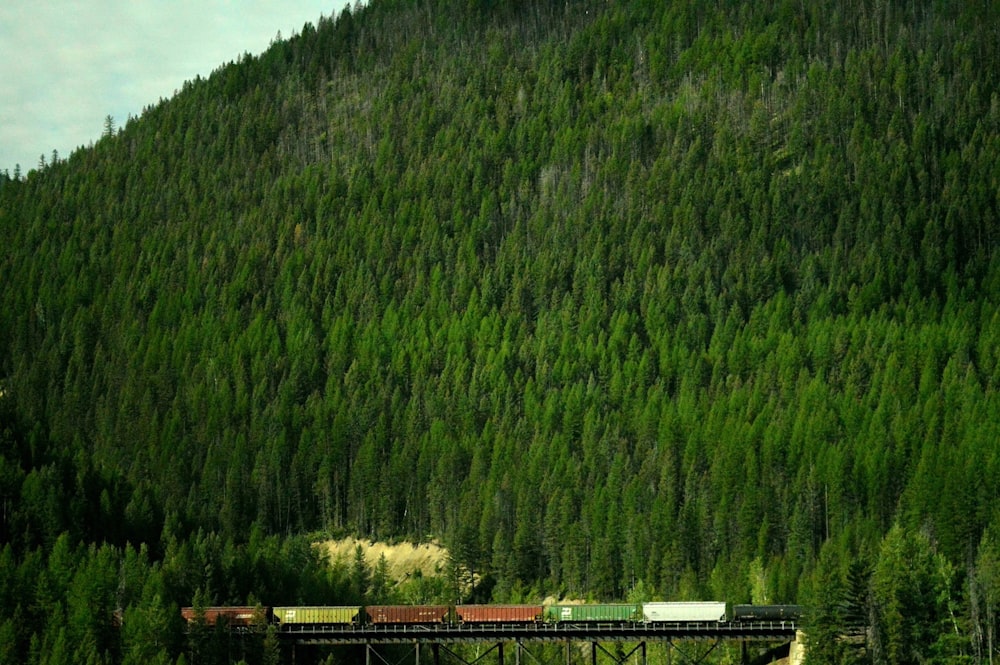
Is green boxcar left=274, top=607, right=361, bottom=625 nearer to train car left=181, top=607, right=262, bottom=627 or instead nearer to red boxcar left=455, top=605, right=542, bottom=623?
train car left=181, top=607, right=262, bottom=627

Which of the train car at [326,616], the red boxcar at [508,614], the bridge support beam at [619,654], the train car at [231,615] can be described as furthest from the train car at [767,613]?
the train car at [231,615]

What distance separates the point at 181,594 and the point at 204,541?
20.8 metres

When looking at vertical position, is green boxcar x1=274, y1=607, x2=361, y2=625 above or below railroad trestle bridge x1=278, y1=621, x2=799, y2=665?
above

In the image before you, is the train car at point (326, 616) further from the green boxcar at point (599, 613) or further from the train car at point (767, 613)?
the train car at point (767, 613)

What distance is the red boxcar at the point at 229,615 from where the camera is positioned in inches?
5620

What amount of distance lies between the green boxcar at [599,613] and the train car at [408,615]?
8693mm

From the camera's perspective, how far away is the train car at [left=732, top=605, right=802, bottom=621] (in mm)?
142000

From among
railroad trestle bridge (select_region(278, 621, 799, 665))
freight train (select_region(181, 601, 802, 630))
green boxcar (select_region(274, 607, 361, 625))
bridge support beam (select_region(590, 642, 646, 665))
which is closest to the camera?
railroad trestle bridge (select_region(278, 621, 799, 665))

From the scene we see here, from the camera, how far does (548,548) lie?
198 metres

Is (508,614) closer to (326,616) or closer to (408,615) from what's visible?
(408,615)

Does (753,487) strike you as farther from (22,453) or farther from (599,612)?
(22,453)

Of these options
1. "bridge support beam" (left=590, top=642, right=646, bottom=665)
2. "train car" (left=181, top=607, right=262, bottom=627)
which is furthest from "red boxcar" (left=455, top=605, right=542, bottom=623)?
"train car" (left=181, top=607, right=262, bottom=627)

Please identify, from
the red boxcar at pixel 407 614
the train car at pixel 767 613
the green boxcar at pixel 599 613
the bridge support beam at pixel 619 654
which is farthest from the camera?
the red boxcar at pixel 407 614

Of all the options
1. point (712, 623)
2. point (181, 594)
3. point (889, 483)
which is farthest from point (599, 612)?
point (889, 483)
